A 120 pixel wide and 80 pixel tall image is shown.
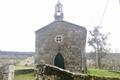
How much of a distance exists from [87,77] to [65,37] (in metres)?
21.5

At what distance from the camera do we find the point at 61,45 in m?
29.2

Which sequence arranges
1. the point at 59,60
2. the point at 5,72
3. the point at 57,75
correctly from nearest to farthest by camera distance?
1. the point at 57,75
2. the point at 5,72
3. the point at 59,60

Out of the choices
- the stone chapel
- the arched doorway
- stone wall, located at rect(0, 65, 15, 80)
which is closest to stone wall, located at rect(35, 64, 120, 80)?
stone wall, located at rect(0, 65, 15, 80)

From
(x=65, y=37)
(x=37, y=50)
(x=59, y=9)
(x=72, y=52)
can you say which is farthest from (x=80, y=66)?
(x=59, y=9)

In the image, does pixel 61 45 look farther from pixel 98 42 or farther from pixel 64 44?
pixel 98 42

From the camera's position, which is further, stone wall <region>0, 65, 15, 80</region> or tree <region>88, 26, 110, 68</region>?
tree <region>88, 26, 110, 68</region>

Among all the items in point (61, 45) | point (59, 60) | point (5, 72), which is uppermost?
point (61, 45)

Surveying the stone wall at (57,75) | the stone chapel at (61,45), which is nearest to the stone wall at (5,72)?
the stone wall at (57,75)

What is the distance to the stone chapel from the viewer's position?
28234mm

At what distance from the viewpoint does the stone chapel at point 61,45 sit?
92.6ft

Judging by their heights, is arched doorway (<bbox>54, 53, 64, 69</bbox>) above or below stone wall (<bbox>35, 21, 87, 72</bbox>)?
below

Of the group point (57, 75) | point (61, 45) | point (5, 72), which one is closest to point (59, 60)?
point (61, 45)

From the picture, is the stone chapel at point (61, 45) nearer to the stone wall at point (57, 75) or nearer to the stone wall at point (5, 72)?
the stone wall at point (5, 72)

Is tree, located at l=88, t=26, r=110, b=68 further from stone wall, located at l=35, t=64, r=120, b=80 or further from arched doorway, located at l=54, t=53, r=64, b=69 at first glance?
stone wall, located at l=35, t=64, r=120, b=80
